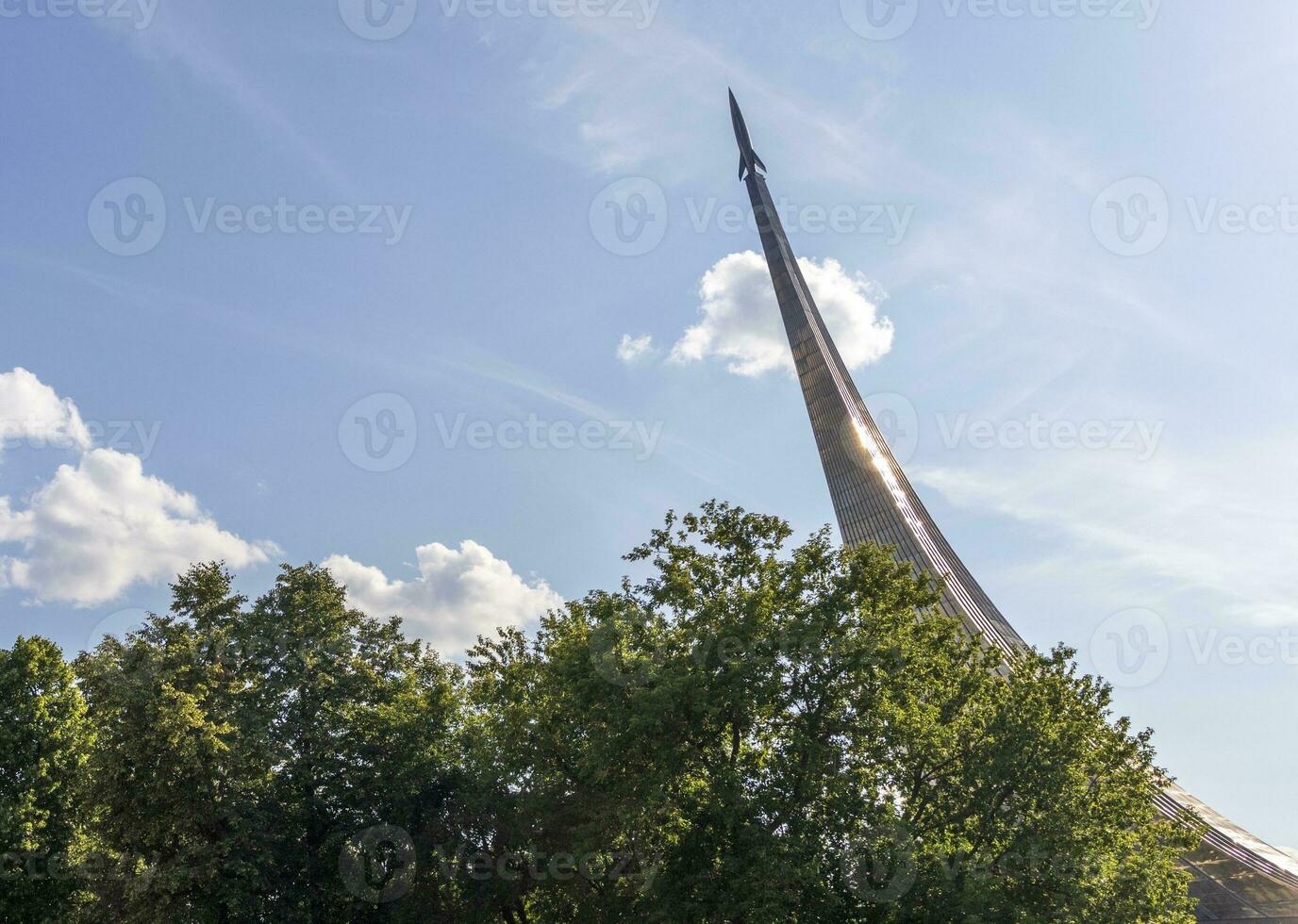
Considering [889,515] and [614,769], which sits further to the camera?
[889,515]

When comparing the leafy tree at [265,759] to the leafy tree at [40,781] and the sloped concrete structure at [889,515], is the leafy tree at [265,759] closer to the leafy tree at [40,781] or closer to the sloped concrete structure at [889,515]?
the leafy tree at [40,781]

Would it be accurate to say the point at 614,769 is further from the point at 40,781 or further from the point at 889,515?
the point at 889,515

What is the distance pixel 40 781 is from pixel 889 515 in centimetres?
3261

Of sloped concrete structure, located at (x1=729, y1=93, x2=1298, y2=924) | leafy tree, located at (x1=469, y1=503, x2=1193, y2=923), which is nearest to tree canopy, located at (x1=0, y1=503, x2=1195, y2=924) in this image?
leafy tree, located at (x1=469, y1=503, x2=1193, y2=923)

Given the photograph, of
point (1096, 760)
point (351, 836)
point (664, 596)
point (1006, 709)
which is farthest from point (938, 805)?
point (351, 836)

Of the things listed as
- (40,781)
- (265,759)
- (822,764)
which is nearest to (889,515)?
(822,764)

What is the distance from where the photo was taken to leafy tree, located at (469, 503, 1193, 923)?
58.9ft

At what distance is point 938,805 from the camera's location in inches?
765

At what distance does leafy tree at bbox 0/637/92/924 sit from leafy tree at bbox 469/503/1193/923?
1390cm

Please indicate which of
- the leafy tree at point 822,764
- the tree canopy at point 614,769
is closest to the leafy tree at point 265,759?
the tree canopy at point 614,769

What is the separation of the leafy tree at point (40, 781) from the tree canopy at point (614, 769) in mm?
88

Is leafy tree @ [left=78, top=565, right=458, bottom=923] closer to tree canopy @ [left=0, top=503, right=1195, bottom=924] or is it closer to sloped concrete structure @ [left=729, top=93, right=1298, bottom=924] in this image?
tree canopy @ [left=0, top=503, right=1195, bottom=924]

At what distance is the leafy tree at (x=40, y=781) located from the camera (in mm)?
25203

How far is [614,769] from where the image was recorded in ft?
65.9
